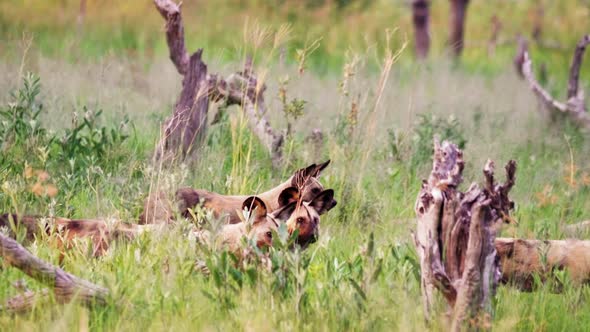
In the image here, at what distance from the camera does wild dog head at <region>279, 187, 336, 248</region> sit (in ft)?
15.4

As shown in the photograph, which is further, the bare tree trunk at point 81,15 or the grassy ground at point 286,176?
the bare tree trunk at point 81,15

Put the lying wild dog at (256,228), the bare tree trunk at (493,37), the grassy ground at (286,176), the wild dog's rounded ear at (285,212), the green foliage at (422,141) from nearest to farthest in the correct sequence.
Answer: the grassy ground at (286,176), the lying wild dog at (256,228), the wild dog's rounded ear at (285,212), the green foliage at (422,141), the bare tree trunk at (493,37)

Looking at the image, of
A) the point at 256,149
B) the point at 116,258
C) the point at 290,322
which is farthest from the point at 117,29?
the point at 290,322

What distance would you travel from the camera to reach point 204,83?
281 inches

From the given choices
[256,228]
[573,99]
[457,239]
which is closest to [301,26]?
[573,99]

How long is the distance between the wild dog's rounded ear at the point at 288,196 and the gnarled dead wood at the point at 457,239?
94 centimetres

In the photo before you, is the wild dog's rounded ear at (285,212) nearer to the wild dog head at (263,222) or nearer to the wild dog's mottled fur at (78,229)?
the wild dog head at (263,222)

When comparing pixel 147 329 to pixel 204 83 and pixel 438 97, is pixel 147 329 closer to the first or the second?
pixel 204 83

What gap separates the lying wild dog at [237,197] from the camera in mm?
5285

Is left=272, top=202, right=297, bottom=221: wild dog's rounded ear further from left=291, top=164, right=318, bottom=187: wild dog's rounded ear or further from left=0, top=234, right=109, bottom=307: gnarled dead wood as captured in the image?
left=0, top=234, right=109, bottom=307: gnarled dead wood

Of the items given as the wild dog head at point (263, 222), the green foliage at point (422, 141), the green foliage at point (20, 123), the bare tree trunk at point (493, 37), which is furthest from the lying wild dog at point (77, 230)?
the bare tree trunk at point (493, 37)

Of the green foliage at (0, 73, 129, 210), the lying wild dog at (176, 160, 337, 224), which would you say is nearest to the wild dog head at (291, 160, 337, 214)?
the lying wild dog at (176, 160, 337, 224)

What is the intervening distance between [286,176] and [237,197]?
4.53ft

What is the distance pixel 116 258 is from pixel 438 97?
27.1 ft
